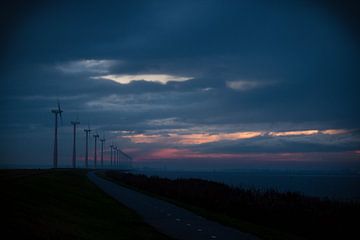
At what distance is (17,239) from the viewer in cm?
1172

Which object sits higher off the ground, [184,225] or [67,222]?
[67,222]

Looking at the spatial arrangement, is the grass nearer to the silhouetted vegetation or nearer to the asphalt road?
the asphalt road

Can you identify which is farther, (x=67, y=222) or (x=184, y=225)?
(x=184, y=225)

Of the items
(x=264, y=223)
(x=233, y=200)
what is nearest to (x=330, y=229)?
(x=264, y=223)

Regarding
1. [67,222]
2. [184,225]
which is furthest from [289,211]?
[67,222]

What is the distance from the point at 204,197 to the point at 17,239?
1940cm

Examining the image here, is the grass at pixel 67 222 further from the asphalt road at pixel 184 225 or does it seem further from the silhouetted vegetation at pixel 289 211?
the silhouetted vegetation at pixel 289 211

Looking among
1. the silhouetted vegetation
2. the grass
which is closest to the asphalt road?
the grass

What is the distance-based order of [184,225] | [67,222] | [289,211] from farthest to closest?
[289,211] → [184,225] → [67,222]

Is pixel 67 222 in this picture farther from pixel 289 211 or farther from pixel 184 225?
pixel 289 211

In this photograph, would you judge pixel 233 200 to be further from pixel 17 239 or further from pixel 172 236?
pixel 17 239

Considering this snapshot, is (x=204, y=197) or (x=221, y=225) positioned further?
(x=204, y=197)

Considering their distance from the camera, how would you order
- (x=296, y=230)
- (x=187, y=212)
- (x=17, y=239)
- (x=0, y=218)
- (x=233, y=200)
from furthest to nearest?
(x=233, y=200), (x=187, y=212), (x=296, y=230), (x=0, y=218), (x=17, y=239)

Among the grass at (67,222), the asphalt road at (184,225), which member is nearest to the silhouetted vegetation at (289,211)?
the asphalt road at (184,225)
